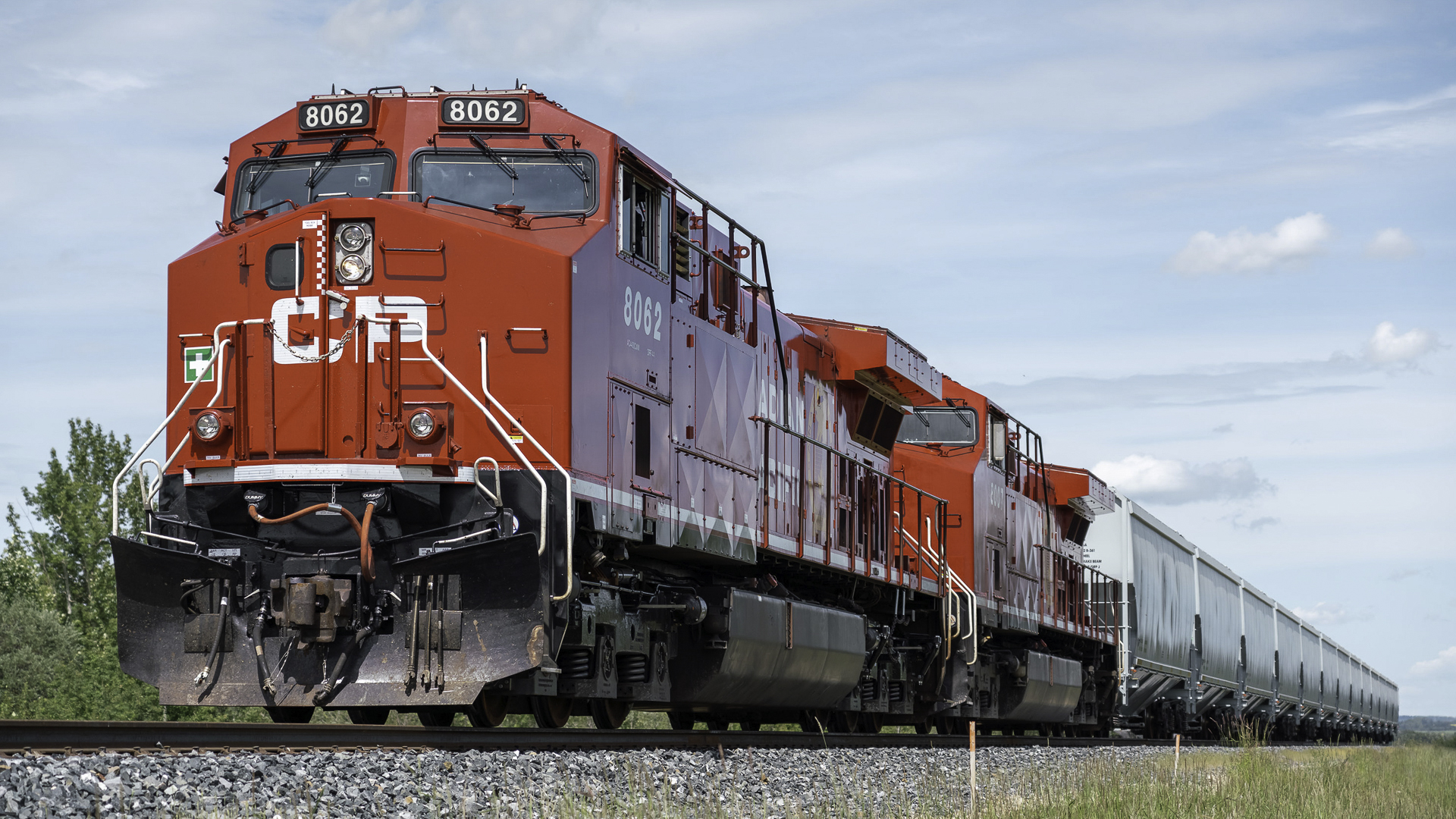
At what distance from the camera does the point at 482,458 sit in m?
8.56

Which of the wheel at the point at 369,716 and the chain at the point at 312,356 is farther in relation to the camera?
the wheel at the point at 369,716

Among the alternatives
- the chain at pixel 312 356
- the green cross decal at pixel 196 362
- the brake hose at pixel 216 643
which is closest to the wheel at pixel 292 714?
the brake hose at pixel 216 643

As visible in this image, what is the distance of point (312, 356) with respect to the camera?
8.77m

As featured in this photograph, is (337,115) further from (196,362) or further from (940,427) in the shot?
(940,427)

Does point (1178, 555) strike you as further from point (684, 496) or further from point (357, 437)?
point (357, 437)

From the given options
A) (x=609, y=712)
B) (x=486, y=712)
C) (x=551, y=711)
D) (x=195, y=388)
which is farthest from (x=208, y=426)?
(x=609, y=712)

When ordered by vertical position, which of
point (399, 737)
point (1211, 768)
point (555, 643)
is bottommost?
point (1211, 768)

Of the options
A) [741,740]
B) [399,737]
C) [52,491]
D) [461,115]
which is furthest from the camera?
[52,491]

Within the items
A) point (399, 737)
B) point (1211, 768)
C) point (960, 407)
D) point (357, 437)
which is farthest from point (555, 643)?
point (960, 407)

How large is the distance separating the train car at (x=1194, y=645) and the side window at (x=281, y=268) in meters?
15.4

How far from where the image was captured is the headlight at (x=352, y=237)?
354 inches

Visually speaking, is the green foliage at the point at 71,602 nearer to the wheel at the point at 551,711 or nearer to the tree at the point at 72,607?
the tree at the point at 72,607

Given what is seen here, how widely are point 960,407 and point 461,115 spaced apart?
10.6 meters

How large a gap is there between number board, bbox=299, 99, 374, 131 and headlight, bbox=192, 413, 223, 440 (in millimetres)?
2123
